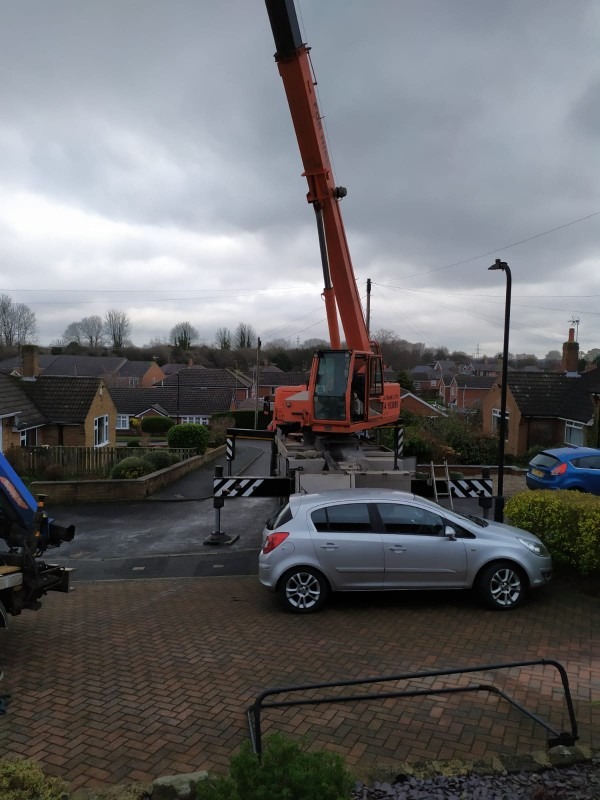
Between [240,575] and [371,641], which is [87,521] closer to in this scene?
[240,575]

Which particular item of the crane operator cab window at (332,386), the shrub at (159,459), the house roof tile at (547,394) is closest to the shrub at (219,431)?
the shrub at (159,459)

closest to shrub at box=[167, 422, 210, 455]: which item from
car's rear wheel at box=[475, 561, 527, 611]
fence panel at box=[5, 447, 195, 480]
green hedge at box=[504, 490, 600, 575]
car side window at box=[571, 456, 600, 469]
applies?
fence panel at box=[5, 447, 195, 480]

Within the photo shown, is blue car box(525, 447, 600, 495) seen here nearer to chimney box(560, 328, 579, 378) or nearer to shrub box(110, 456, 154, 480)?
shrub box(110, 456, 154, 480)

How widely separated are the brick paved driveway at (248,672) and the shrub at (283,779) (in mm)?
1318

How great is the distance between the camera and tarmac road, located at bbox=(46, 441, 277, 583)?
10.7m

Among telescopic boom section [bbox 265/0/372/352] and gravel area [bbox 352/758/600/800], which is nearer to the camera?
gravel area [bbox 352/758/600/800]

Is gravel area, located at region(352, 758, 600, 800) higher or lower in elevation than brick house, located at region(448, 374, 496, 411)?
lower

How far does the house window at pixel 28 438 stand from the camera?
2400 centimetres

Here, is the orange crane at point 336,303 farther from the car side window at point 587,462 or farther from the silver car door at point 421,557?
the car side window at point 587,462

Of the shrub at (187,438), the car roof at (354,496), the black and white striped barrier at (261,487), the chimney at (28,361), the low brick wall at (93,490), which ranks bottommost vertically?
the low brick wall at (93,490)

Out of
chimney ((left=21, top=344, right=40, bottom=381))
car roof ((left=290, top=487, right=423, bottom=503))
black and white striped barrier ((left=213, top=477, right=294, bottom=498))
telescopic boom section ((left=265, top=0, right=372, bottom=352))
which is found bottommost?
black and white striped barrier ((left=213, top=477, right=294, bottom=498))

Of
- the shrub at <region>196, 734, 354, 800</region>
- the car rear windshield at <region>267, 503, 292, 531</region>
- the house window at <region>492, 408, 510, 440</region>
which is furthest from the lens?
the house window at <region>492, 408, 510, 440</region>

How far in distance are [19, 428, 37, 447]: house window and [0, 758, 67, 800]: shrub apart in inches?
861

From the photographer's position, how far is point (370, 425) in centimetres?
1243
